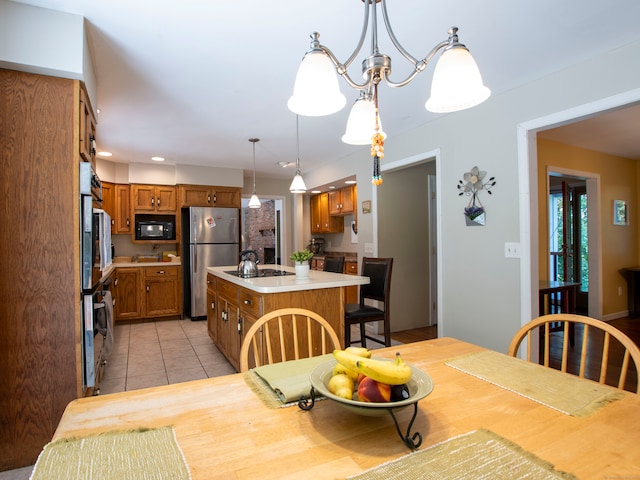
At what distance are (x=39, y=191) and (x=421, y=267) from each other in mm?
4087

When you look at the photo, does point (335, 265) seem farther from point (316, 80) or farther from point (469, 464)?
point (469, 464)

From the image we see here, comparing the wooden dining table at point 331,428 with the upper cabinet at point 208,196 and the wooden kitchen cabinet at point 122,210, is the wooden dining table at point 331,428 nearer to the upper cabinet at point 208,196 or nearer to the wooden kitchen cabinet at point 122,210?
the upper cabinet at point 208,196

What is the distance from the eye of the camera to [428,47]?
7.43ft

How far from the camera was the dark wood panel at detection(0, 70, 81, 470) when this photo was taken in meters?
1.84

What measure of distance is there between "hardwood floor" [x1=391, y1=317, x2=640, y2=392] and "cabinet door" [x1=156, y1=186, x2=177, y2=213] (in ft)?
12.6

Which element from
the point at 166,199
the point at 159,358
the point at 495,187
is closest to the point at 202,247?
the point at 166,199

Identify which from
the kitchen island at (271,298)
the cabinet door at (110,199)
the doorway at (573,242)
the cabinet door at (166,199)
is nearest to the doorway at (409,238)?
the kitchen island at (271,298)

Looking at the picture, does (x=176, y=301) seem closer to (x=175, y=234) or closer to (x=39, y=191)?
(x=175, y=234)

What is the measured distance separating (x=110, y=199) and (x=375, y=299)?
434 centimetres

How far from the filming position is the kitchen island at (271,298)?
2.45 metres

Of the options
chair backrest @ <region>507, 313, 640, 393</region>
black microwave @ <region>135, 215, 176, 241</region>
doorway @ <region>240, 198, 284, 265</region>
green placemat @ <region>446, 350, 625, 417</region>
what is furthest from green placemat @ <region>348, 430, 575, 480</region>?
doorway @ <region>240, 198, 284, 265</region>

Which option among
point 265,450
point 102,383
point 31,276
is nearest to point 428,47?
point 265,450

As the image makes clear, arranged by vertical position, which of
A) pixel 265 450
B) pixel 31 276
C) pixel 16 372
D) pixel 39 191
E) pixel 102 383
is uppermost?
pixel 39 191

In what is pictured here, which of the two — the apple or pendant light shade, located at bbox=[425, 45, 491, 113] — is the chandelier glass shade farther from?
the apple
